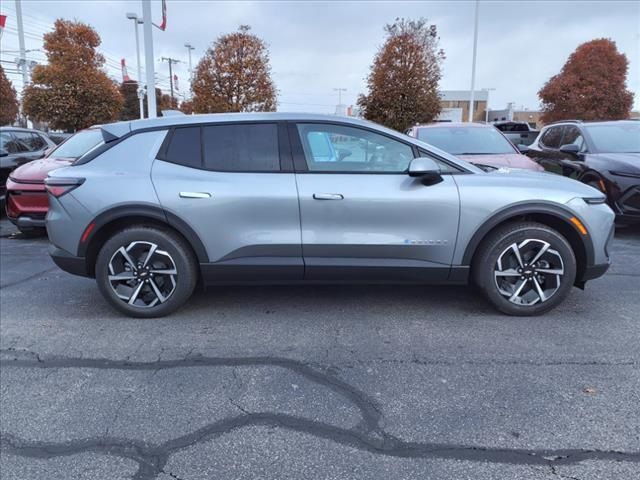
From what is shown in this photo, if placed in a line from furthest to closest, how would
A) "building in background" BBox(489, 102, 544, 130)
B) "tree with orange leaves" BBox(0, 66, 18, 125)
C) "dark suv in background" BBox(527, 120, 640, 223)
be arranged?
"building in background" BBox(489, 102, 544, 130), "tree with orange leaves" BBox(0, 66, 18, 125), "dark suv in background" BBox(527, 120, 640, 223)

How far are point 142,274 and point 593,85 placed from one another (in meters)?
28.6

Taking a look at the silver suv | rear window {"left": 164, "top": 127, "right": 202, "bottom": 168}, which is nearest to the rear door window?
the silver suv

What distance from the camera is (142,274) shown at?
4.05 metres

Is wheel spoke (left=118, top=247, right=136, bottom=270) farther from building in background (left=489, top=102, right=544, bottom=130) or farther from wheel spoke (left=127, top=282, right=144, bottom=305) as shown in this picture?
building in background (left=489, top=102, right=544, bottom=130)

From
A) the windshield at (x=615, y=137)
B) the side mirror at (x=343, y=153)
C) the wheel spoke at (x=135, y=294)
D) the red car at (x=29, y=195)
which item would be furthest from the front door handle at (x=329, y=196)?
the windshield at (x=615, y=137)

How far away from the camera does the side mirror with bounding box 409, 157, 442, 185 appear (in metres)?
3.72

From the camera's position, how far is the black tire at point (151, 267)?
13.1ft

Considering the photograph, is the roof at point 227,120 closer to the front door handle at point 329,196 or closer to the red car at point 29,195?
the front door handle at point 329,196

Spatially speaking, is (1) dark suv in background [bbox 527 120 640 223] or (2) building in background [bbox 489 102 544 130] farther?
(2) building in background [bbox 489 102 544 130]

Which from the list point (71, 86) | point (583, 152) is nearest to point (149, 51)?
point (583, 152)

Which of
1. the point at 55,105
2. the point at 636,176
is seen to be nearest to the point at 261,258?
the point at 636,176

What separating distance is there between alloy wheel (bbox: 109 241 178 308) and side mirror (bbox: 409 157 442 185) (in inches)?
83.8

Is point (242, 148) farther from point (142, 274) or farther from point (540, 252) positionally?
point (540, 252)

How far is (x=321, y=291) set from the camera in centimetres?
479
